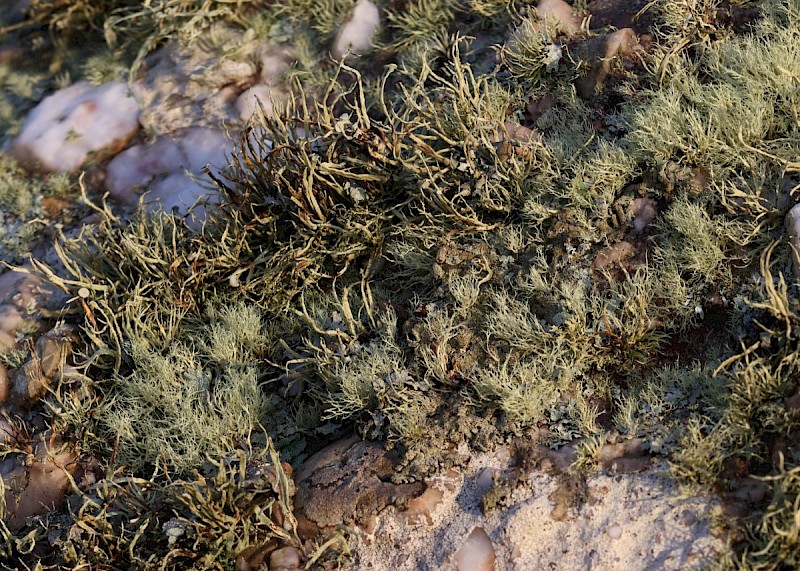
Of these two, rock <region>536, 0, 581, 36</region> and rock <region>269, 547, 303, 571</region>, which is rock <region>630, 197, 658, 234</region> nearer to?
rock <region>536, 0, 581, 36</region>

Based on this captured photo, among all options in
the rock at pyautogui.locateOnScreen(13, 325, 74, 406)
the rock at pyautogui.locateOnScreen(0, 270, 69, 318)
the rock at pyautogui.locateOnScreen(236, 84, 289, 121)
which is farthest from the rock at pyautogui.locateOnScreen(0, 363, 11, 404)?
the rock at pyautogui.locateOnScreen(236, 84, 289, 121)

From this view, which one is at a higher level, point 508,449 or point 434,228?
point 434,228

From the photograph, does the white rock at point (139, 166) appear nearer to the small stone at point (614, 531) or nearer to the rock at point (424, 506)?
the rock at point (424, 506)

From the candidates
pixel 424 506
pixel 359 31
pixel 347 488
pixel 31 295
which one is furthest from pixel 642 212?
pixel 31 295

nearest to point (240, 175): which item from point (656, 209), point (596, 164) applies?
point (596, 164)

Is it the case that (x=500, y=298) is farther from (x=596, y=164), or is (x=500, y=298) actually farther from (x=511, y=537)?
(x=511, y=537)
